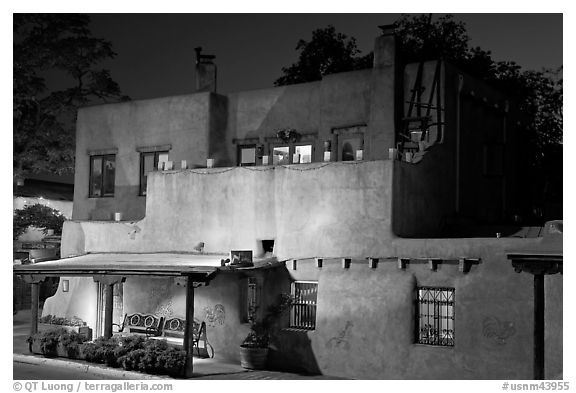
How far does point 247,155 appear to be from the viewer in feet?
93.4

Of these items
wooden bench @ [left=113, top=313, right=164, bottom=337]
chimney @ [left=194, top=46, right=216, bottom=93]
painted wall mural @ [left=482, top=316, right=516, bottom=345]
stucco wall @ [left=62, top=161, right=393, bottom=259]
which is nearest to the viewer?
painted wall mural @ [left=482, top=316, right=516, bottom=345]

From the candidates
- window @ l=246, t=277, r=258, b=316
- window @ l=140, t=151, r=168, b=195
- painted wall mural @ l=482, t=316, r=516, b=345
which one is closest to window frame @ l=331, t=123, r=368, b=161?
window @ l=246, t=277, r=258, b=316

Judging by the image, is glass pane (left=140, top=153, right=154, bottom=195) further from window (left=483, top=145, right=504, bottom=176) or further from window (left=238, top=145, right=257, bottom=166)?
window (left=483, top=145, right=504, bottom=176)

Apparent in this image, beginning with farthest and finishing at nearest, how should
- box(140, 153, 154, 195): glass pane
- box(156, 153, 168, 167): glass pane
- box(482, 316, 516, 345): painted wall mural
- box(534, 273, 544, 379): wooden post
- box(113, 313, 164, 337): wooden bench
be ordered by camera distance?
box(140, 153, 154, 195): glass pane → box(156, 153, 168, 167): glass pane → box(113, 313, 164, 337): wooden bench → box(482, 316, 516, 345): painted wall mural → box(534, 273, 544, 379): wooden post

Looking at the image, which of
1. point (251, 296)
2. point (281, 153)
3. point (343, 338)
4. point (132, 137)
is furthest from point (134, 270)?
point (132, 137)

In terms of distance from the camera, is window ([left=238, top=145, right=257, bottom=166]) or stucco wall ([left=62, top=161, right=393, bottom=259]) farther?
window ([left=238, top=145, right=257, bottom=166])

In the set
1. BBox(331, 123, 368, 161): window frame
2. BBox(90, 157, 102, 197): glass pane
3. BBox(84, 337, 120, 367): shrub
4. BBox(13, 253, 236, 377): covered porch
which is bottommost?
BBox(84, 337, 120, 367): shrub

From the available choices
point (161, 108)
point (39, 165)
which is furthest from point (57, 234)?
point (161, 108)

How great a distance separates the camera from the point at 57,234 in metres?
38.7

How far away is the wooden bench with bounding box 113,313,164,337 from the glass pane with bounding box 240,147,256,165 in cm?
646

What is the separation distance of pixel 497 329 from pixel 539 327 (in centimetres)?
179

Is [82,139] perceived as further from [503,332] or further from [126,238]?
[503,332]

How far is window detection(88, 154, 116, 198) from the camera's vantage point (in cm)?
3070

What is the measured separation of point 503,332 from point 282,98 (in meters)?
11.9
